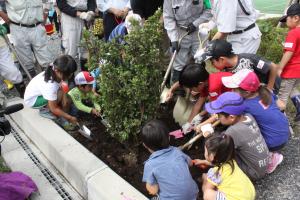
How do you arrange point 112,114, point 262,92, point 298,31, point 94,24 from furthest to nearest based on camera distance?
1. point 94,24
2. point 298,31
3. point 112,114
4. point 262,92

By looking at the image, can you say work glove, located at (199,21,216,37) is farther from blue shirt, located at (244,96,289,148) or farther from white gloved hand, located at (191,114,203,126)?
blue shirt, located at (244,96,289,148)

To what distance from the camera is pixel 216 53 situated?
120 inches

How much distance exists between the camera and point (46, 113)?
3.98 meters

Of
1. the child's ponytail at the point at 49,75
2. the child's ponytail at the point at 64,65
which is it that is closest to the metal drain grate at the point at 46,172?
the child's ponytail at the point at 49,75

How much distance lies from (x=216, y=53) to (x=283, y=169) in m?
1.32

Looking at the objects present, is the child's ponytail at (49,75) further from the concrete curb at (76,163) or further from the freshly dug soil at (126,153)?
the freshly dug soil at (126,153)

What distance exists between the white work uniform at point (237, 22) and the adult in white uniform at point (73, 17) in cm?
245

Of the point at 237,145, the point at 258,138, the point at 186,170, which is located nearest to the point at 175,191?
the point at 186,170

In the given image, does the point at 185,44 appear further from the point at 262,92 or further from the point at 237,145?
the point at 237,145

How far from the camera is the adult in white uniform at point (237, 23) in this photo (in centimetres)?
329

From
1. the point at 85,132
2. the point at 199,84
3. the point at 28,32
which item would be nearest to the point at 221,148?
the point at 199,84

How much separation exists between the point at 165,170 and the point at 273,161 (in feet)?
4.05

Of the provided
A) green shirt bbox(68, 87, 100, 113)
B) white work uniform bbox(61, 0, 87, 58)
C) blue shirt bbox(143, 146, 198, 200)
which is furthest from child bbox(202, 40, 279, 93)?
white work uniform bbox(61, 0, 87, 58)

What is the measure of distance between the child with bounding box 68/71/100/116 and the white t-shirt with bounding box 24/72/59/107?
0.33 metres
